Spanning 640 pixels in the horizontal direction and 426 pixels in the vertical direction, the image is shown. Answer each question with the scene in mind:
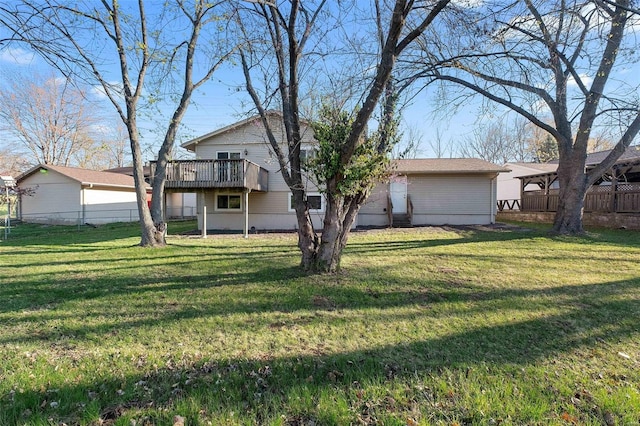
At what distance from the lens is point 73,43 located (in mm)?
7059

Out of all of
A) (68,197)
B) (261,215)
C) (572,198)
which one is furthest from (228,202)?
(572,198)

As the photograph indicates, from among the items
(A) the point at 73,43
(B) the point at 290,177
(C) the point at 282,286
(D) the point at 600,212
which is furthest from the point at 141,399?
(D) the point at 600,212

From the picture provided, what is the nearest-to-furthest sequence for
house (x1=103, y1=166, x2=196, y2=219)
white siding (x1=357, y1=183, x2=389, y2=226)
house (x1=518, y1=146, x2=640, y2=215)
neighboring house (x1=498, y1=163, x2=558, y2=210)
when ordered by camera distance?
house (x1=518, y1=146, x2=640, y2=215)
white siding (x1=357, y1=183, x2=389, y2=226)
neighboring house (x1=498, y1=163, x2=558, y2=210)
house (x1=103, y1=166, x2=196, y2=219)

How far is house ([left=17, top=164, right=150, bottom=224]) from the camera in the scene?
20.3m

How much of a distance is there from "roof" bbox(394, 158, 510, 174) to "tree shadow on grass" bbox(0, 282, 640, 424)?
12487mm

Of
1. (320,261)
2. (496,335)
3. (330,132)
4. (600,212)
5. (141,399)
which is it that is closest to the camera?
(141,399)

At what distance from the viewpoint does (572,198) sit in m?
11.8

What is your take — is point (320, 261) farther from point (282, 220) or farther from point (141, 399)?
point (282, 220)

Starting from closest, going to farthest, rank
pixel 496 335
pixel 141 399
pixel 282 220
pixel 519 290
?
pixel 141 399 → pixel 496 335 → pixel 519 290 → pixel 282 220

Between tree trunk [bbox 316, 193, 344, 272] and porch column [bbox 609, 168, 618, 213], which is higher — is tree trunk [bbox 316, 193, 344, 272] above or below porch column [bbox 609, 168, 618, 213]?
below

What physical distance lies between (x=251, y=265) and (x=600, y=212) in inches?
650

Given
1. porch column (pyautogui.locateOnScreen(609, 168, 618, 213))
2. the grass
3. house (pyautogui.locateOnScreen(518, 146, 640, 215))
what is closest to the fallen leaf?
the grass

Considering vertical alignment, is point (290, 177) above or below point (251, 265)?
above

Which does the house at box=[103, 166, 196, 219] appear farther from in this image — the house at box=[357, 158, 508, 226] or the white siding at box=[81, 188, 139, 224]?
the house at box=[357, 158, 508, 226]
